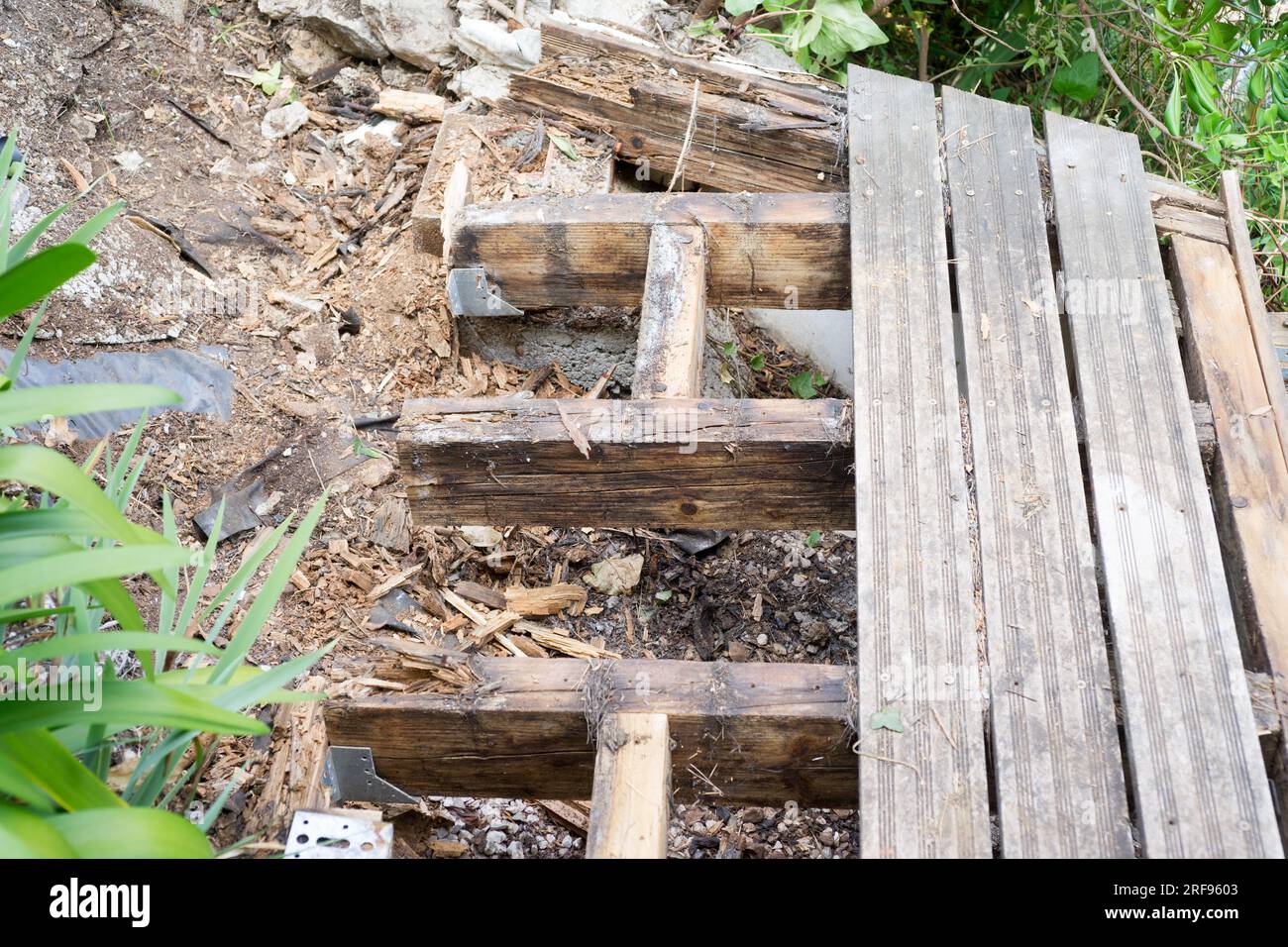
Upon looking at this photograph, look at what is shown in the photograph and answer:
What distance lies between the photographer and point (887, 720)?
5.89 ft

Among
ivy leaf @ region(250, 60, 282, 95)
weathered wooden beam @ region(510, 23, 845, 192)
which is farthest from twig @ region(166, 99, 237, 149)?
weathered wooden beam @ region(510, 23, 845, 192)

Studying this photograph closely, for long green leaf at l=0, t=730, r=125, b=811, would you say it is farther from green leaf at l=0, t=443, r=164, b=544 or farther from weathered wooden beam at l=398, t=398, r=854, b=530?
weathered wooden beam at l=398, t=398, r=854, b=530

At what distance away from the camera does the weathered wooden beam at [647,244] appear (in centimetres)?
269

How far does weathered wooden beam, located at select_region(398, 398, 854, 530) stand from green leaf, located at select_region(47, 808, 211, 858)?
1023 mm

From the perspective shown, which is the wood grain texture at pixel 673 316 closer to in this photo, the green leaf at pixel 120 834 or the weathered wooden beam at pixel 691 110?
the weathered wooden beam at pixel 691 110

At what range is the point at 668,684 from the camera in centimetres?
193

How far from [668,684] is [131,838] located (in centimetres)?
93

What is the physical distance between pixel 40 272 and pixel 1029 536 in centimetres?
170

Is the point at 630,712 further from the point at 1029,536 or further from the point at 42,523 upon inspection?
the point at 42,523

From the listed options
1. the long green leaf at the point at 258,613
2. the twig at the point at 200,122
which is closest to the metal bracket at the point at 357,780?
the long green leaf at the point at 258,613

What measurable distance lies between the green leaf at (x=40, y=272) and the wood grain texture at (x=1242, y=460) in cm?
202

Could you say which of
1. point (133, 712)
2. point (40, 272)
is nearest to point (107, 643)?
point (133, 712)

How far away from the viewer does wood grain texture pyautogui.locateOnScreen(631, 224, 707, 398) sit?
7.75 ft
